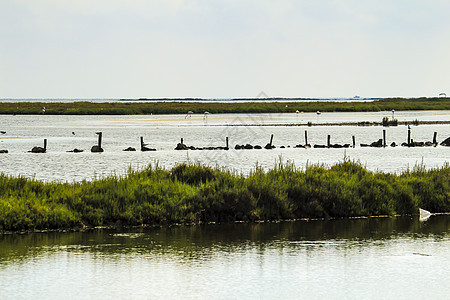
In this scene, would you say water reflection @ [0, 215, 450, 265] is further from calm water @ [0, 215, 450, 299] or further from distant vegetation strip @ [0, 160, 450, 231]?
distant vegetation strip @ [0, 160, 450, 231]

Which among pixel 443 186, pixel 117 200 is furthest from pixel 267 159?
pixel 117 200

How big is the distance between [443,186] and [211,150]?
45.9 meters

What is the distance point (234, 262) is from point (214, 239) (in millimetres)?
3216

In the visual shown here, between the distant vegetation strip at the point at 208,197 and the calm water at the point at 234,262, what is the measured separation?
0.76 metres

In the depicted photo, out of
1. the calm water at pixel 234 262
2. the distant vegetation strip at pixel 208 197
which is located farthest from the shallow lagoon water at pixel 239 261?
the distant vegetation strip at pixel 208 197

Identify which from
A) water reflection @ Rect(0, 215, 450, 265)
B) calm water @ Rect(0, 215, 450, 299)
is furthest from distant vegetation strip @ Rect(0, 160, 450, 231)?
calm water @ Rect(0, 215, 450, 299)

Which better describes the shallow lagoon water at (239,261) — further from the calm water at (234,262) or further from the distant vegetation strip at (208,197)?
the distant vegetation strip at (208,197)

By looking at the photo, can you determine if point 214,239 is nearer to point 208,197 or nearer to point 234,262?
point 234,262

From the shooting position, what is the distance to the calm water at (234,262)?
47.0 ft

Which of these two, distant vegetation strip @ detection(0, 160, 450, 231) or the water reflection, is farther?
distant vegetation strip @ detection(0, 160, 450, 231)

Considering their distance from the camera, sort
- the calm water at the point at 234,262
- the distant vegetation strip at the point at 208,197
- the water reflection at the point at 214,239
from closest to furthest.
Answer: the calm water at the point at 234,262 < the water reflection at the point at 214,239 < the distant vegetation strip at the point at 208,197

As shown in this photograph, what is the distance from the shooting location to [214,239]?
20281 millimetres

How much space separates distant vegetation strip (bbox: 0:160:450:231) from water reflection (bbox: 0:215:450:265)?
2.10ft

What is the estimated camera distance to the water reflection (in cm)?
1827
